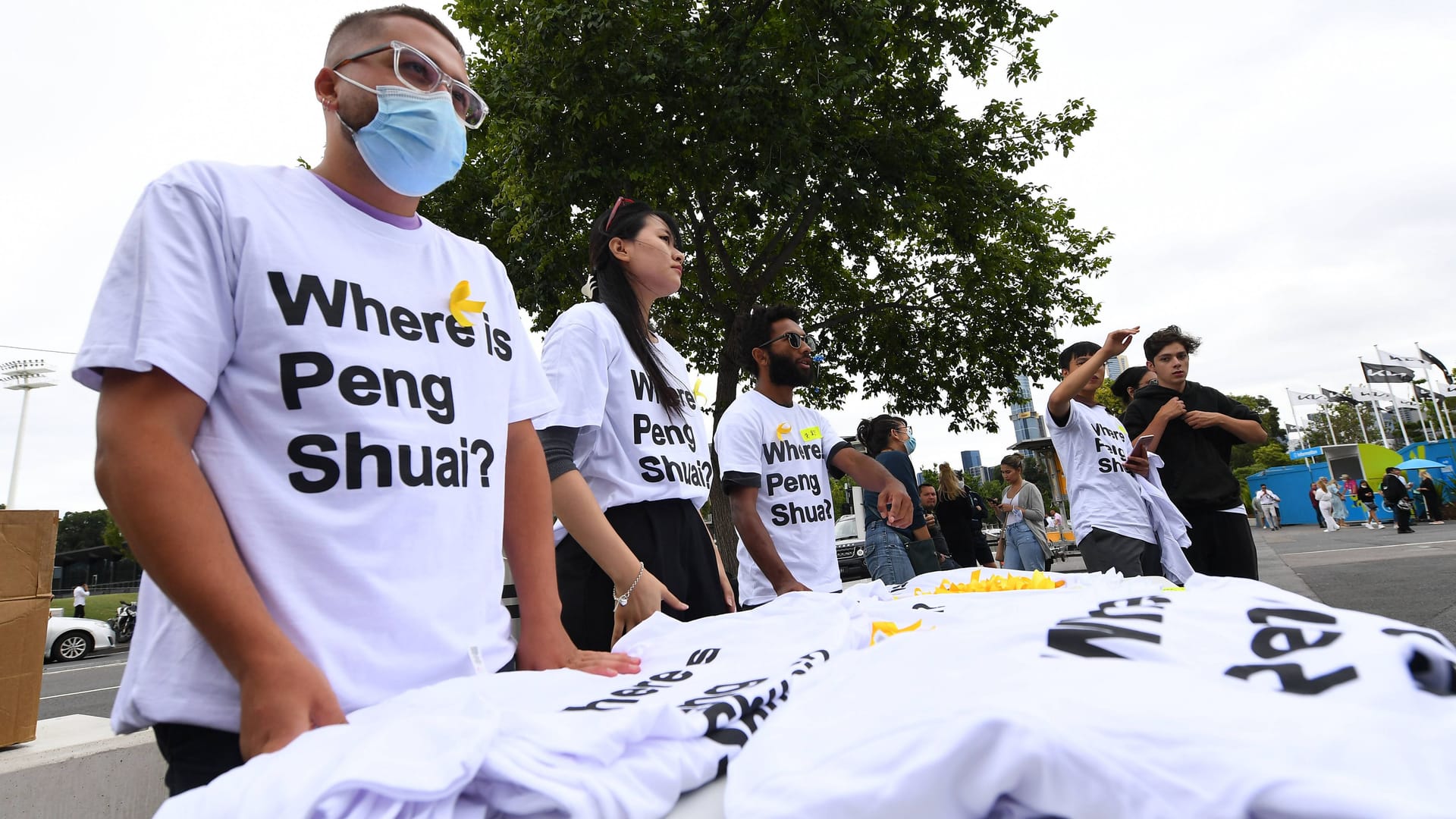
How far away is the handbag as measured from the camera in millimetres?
7211

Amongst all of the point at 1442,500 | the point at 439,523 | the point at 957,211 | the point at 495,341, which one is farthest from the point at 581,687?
the point at 1442,500

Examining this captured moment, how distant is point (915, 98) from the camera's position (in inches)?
415

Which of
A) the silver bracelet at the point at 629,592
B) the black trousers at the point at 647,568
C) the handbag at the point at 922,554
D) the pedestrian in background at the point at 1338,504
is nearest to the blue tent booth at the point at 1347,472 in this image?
the pedestrian in background at the point at 1338,504

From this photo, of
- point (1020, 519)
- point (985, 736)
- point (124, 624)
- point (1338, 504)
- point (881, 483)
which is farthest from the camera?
point (1338, 504)

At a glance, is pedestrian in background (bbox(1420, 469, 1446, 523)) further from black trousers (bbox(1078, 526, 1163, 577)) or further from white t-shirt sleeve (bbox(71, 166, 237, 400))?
white t-shirt sleeve (bbox(71, 166, 237, 400))

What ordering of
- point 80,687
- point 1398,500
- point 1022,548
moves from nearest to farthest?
point 1022,548 → point 80,687 → point 1398,500

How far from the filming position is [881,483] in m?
3.32

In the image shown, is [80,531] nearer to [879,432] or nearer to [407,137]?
[879,432]

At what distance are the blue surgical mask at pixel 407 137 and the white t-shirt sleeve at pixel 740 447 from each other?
2052 mm

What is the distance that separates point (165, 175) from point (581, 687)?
3.29 ft

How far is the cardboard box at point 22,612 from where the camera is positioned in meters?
2.72

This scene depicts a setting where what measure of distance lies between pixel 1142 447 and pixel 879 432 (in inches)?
104

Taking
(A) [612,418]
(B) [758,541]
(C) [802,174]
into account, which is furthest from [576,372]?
(C) [802,174]

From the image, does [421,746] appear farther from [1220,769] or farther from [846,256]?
[846,256]
